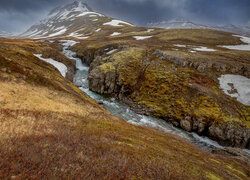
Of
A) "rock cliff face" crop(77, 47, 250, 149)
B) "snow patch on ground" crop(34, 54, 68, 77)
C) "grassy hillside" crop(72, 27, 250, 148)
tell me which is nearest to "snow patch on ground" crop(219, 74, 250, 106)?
"grassy hillside" crop(72, 27, 250, 148)

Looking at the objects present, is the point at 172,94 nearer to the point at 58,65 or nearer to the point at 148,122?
Result: the point at 148,122

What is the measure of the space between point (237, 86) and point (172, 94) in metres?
14.9

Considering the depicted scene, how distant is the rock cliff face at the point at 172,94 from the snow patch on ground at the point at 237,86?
6.12ft

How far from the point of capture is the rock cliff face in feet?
68.4

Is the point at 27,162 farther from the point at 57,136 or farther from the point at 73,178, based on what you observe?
the point at 57,136

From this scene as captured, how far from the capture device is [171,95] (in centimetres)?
2847

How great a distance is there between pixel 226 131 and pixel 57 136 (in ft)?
83.6

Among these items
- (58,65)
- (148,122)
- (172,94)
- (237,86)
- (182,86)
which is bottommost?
(148,122)

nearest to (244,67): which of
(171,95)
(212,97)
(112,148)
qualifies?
(212,97)

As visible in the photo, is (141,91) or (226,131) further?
(141,91)

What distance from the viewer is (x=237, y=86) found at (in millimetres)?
27531

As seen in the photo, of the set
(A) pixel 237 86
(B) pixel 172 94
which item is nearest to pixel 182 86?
(B) pixel 172 94

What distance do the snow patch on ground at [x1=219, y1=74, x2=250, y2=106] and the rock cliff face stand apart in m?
1.87

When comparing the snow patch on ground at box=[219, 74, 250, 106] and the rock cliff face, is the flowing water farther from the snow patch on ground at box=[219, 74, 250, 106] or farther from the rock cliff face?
the snow patch on ground at box=[219, 74, 250, 106]
